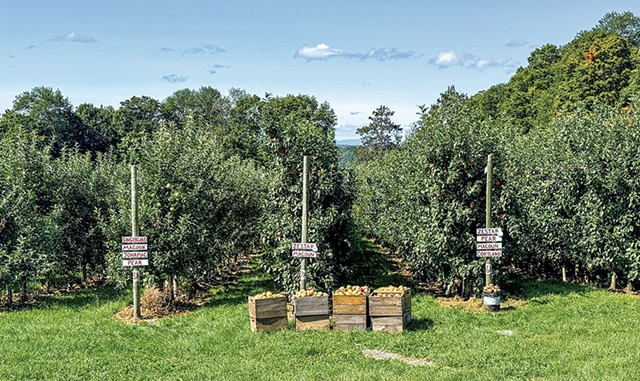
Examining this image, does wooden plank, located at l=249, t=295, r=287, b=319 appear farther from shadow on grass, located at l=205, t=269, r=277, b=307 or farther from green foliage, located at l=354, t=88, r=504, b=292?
green foliage, located at l=354, t=88, r=504, b=292

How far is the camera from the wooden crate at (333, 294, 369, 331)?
1009 centimetres

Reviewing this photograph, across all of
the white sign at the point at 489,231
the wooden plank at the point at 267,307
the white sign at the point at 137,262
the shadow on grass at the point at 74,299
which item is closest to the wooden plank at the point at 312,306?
the wooden plank at the point at 267,307

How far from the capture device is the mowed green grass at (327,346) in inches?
307

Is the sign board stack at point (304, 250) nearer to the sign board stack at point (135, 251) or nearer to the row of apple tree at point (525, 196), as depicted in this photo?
the row of apple tree at point (525, 196)

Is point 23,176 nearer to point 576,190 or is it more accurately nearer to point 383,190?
point 383,190

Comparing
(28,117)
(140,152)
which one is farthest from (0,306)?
(28,117)

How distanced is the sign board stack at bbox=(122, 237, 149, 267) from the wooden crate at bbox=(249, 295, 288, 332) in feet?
9.92

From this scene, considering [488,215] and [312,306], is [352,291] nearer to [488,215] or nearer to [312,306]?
[312,306]

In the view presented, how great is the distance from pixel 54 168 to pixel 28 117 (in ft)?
148

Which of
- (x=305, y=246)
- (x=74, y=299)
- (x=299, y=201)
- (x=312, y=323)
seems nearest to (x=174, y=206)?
(x=299, y=201)

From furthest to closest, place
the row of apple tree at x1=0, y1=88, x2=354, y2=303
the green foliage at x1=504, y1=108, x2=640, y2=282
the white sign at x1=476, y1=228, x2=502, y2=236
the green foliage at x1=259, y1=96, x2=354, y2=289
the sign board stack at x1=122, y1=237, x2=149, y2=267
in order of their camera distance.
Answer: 1. the green foliage at x1=504, y1=108, x2=640, y2=282
2. the green foliage at x1=259, y1=96, x2=354, y2=289
3. the row of apple tree at x1=0, y1=88, x2=354, y2=303
4. the white sign at x1=476, y1=228, x2=502, y2=236
5. the sign board stack at x1=122, y1=237, x2=149, y2=267

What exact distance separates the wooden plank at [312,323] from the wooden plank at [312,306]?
83mm

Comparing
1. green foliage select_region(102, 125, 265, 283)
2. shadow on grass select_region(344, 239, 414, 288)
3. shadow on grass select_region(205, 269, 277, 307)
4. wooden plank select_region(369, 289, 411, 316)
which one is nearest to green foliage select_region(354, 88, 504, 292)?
shadow on grass select_region(344, 239, 414, 288)

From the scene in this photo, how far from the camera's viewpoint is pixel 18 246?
12914 millimetres
